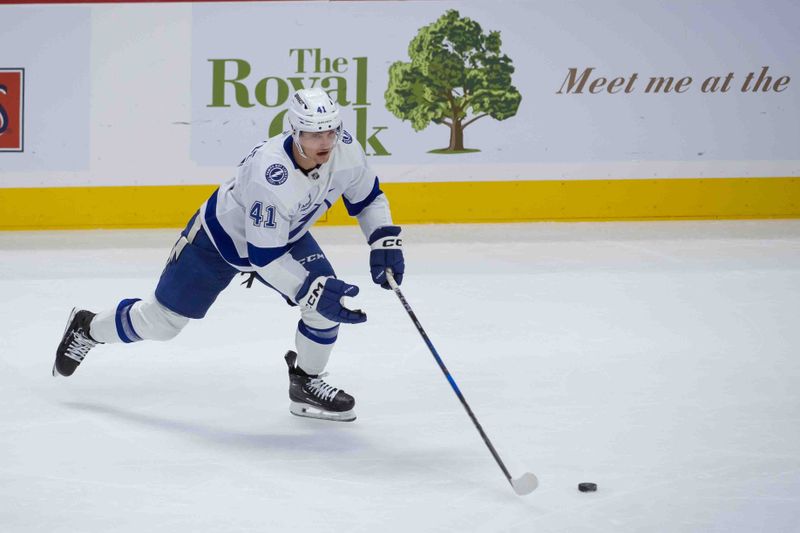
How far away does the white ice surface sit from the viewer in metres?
3.05

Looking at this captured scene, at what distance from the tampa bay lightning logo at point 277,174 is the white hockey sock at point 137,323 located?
654 mm

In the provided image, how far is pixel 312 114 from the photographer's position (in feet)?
11.3

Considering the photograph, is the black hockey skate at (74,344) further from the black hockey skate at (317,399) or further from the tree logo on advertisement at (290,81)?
the tree logo on advertisement at (290,81)

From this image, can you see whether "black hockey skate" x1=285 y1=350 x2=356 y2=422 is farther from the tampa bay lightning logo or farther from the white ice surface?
the tampa bay lightning logo

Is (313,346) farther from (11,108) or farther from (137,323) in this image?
(11,108)

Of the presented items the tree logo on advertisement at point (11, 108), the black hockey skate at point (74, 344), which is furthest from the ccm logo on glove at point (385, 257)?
the tree logo on advertisement at point (11, 108)

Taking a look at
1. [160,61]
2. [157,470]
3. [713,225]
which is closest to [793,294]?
[713,225]

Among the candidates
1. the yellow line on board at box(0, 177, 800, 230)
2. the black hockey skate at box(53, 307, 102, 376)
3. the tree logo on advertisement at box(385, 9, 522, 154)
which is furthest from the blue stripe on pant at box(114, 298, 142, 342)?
the tree logo on advertisement at box(385, 9, 522, 154)

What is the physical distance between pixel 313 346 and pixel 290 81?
375 centimetres

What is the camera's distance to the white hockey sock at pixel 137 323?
3.95m

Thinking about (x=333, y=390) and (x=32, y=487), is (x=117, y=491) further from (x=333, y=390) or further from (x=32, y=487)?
(x=333, y=390)

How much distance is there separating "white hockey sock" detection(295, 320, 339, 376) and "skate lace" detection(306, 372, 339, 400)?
29 millimetres

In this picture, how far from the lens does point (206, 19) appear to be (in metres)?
7.33

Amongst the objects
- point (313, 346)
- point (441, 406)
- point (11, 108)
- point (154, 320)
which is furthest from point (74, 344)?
point (11, 108)
